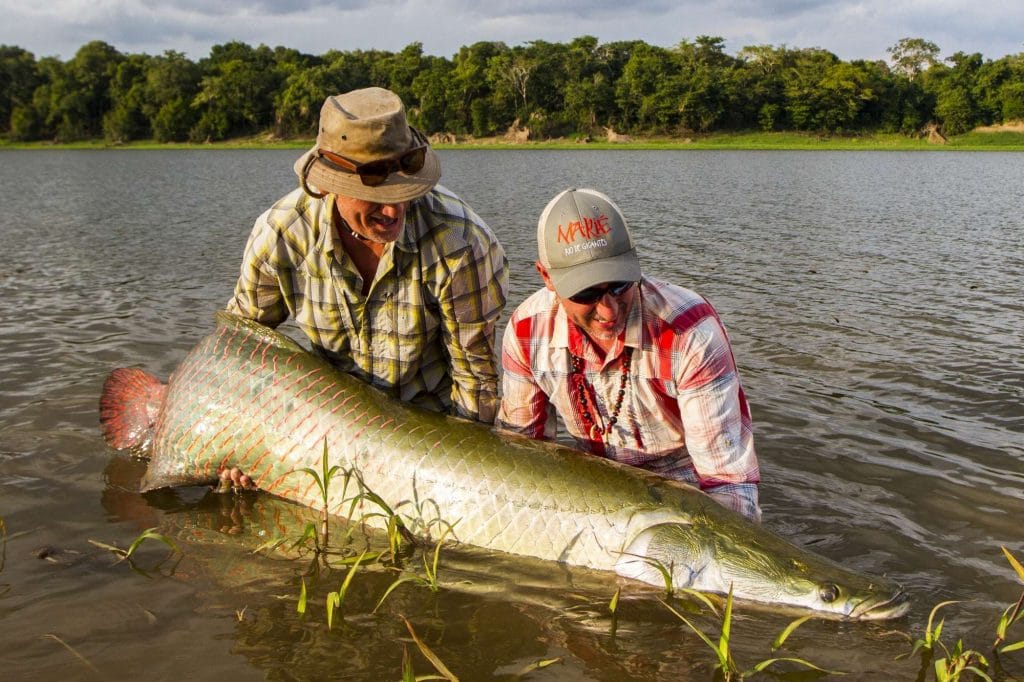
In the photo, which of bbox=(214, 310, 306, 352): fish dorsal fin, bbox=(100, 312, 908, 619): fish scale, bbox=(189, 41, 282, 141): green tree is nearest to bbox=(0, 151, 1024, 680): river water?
bbox=(100, 312, 908, 619): fish scale

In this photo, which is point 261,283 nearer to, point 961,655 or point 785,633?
point 785,633

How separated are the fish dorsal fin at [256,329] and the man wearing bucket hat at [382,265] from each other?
10 cm

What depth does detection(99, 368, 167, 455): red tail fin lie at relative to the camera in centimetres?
448

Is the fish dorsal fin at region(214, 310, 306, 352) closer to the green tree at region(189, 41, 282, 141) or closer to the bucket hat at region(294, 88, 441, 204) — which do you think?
the bucket hat at region(294, 88, 441, 204)

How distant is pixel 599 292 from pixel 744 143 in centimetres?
6363

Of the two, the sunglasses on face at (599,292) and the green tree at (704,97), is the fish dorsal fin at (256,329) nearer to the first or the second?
the sunglasses on face at (599,292)

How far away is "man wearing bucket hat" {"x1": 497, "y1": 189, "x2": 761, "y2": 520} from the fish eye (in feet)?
1.40

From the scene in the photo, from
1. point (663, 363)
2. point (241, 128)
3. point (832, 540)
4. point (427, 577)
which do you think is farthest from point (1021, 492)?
point (241, 128)

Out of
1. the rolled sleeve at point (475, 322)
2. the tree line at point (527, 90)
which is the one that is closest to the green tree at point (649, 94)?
the tree line at point (527, 90)

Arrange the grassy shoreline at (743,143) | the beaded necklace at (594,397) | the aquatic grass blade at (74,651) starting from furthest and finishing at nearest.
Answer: the grassy shoreline at (743,143), the beaded necklace at (594,397), the aquatic grass blade at (74,651)

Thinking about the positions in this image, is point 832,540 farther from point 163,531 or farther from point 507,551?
point 163,531

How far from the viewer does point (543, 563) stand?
11.6 feet

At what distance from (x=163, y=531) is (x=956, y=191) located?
25.5 m

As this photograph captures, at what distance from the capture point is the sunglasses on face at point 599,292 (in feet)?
10.1
